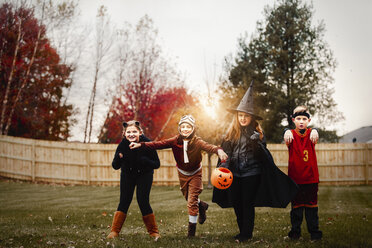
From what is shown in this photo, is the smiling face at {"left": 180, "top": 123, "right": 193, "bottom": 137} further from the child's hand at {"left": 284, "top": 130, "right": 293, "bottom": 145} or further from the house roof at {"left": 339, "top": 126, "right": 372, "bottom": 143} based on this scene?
the house roof at {"left": 339, "top": 126, "right": 372, "bottom": 143}

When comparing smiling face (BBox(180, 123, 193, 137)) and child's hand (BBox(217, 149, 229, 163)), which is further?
smiling face (BBox(180, 123, 193, 137))

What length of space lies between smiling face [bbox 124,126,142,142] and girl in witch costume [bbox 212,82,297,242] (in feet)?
4.56

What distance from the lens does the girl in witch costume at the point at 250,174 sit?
570 cm

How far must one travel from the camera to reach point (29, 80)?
2322cm

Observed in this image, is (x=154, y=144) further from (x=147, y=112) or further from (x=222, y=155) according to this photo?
(x=147, y=112)

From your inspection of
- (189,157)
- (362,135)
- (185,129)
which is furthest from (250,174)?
(362,135)

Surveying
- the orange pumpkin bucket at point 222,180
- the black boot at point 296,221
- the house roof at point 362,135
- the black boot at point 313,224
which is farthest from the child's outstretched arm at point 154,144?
the house roof at point 362,135

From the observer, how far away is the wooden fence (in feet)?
63.7

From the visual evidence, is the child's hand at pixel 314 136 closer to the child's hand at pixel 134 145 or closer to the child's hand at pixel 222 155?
the child's hand at pixel 222 155

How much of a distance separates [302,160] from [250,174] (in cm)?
81

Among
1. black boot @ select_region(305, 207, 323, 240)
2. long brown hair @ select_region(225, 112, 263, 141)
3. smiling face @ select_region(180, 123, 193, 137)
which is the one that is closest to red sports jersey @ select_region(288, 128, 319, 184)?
black boot @ select_region(305, 207, 323, 240)

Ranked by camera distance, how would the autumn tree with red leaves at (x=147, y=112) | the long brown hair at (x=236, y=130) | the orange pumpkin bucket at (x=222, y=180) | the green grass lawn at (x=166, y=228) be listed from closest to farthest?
1. the orange pumpkin bucket at (x=222, y=180)
2. the green grass lawn at (x=166, y=228)
3. the long brown hair at (x=236, y=130)
4. the autumn tree with red leaves at (x=147, y=112)

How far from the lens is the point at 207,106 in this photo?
1767cm

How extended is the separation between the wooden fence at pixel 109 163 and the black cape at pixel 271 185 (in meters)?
13.0
